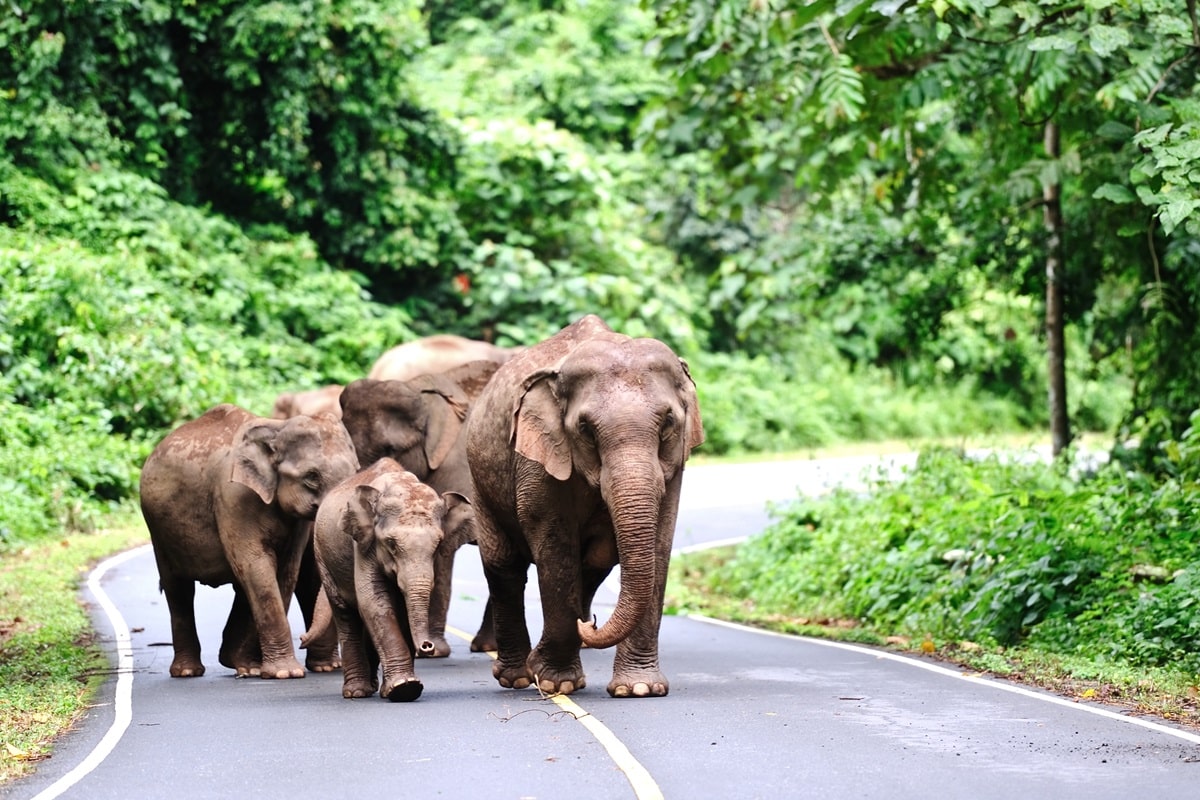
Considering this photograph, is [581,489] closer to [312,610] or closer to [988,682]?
[988,682]

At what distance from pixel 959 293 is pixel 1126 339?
220 cm

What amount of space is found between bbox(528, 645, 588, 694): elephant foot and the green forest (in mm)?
4136

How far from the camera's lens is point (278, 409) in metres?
19.1

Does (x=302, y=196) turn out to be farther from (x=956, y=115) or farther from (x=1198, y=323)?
(x=1198, y=323)

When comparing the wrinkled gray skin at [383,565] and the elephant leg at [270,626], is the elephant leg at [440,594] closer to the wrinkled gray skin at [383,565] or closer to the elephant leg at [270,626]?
the wrinkled gray skin at [383,565]

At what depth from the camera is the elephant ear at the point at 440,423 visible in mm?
15383

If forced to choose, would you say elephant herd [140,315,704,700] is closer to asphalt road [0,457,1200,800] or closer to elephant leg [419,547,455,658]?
elephant leg [419,547,455,658]

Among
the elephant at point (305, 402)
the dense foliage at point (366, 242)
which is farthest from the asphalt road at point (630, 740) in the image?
the dense foliage at point (366, 242)

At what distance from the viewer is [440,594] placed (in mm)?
12680

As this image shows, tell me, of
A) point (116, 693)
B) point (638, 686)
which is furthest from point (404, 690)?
point (116, 693)

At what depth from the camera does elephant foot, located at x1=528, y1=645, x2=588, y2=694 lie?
11.5 m

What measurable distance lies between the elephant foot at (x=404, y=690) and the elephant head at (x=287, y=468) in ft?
7.57

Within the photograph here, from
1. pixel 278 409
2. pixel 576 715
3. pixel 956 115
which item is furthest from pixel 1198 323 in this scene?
pixel 576 715

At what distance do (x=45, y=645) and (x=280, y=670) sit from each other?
228 cm
